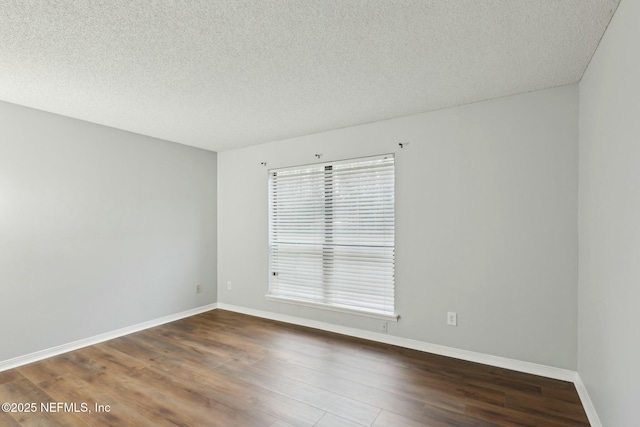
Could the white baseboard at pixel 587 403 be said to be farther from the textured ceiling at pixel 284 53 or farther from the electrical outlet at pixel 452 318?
the textured ceiling at pixel 284 53

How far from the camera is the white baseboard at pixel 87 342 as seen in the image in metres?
2.95

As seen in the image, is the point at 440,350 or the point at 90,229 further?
the point at 90,229

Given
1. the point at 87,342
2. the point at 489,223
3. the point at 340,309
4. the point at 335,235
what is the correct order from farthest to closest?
the point at 335,235, the point at 340,309, the point at 87,342, the point at 489,223

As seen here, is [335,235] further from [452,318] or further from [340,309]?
[452,318]

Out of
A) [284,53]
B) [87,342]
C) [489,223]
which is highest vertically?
[284,53]

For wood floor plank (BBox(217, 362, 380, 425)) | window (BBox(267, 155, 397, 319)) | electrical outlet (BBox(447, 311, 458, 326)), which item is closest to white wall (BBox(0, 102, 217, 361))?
window (BBox(267, 155, 397, 319))

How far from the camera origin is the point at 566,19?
5.83 ft

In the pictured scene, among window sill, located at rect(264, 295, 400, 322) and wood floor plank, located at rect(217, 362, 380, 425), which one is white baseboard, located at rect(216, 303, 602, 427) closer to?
window sill, located at rect(264, 295, 400, 322)

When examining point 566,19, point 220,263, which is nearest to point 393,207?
point 566,19

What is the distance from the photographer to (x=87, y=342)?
3.46 m

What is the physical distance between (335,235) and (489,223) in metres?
1.67

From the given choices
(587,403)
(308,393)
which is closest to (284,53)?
(308,393)

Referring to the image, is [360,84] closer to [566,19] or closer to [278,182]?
[566,19]

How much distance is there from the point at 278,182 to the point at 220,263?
167 cm
